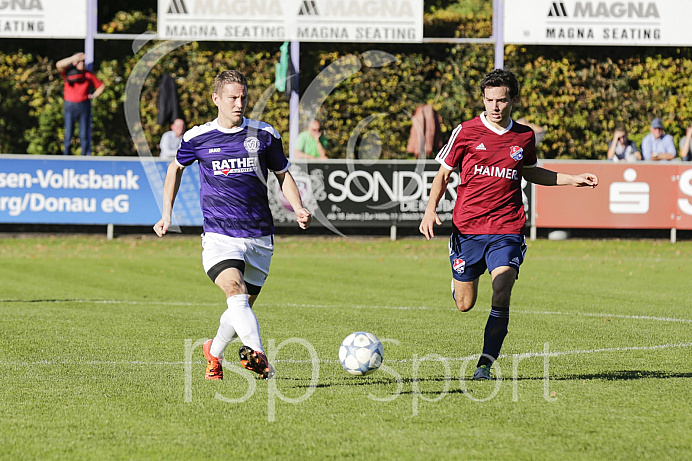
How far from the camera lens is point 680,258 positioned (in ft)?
61.6

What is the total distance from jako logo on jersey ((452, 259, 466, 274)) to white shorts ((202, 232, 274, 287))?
134cm

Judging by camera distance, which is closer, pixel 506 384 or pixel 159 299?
pixel 506 384

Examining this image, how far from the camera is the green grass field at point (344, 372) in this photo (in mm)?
5590

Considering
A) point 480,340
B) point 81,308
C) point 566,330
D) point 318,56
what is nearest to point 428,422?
point 480,340

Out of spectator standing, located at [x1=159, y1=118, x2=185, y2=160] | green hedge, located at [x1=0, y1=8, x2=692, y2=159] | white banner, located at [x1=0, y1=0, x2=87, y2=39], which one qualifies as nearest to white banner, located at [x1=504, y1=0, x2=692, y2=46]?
green hedge, located at [x1=0, y1=8, x2=692, y2=159]

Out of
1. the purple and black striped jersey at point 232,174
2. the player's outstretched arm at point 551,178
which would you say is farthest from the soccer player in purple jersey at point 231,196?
the player's outstretched arm at point 551,178

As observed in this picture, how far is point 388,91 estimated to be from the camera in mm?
28047

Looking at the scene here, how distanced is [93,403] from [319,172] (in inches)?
546

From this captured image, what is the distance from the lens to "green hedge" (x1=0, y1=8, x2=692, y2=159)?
2759 cm

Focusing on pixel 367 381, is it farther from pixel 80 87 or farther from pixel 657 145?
Result: pixel 80 87

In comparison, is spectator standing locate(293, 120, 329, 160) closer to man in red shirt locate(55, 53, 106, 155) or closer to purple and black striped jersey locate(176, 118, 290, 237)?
man in red shirt locate(55, 53, 106, 155)

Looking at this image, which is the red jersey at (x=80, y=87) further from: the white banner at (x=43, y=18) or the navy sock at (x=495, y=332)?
the navy sock at (x=495, y=332)

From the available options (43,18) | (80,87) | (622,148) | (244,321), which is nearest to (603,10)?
(622,148)

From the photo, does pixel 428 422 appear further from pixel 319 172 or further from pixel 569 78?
pixel 569 78
